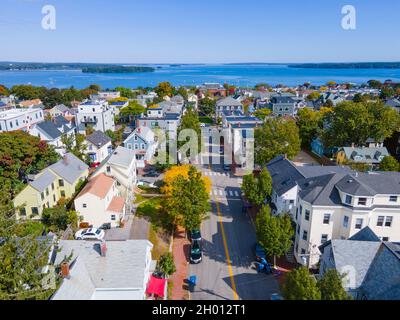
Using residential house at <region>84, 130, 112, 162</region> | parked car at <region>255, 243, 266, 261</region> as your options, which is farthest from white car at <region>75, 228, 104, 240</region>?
residential house at <region>84, 130, 112, 162</region>

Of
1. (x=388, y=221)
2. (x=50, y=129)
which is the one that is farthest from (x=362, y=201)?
(x=50, y=129)

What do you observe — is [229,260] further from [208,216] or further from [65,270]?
[65,270]

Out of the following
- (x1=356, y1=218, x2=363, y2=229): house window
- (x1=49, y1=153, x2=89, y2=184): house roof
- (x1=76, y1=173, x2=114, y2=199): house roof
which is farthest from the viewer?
(x1=49, y1=153, x2=89, y2=184): house roof

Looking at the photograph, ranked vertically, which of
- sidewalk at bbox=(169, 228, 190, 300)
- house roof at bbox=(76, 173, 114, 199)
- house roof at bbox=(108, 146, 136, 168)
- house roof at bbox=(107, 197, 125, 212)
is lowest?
sidewalk at bbox=(169, 228, 190, 300)

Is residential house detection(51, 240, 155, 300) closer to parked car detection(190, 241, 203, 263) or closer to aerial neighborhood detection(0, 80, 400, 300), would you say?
aerial neighborhood detection(0, 80, 400, 300)
